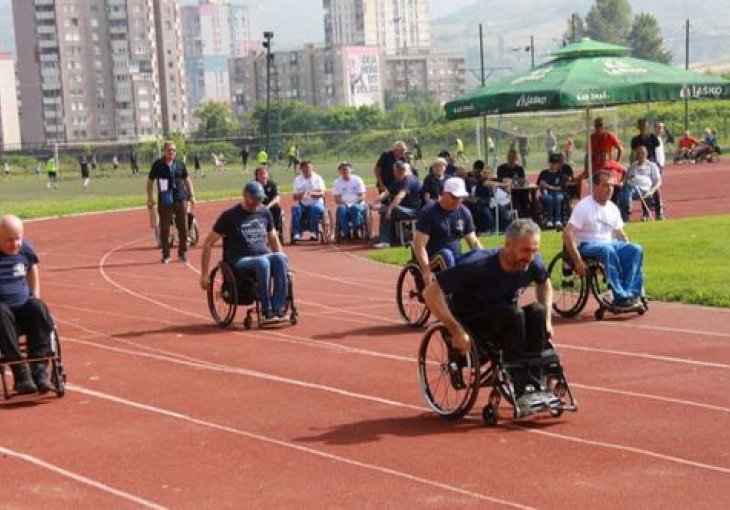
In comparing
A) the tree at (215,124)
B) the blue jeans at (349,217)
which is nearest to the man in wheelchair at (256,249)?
the blue jeans at (349,217)

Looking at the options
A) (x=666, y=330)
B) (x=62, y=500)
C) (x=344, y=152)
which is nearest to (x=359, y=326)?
(x=666, y=330)

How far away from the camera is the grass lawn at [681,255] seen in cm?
1582

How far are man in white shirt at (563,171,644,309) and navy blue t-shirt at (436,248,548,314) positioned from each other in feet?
15.5

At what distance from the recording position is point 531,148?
67.9 metres

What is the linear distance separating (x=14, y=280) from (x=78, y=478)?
10.6ft

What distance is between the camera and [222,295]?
1520 cm

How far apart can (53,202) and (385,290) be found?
30762 millimetres

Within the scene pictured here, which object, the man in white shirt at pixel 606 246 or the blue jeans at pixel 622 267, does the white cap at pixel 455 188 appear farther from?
the blue jeans at pixel 622 267

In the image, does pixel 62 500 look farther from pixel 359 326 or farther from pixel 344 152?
pixel 344 152

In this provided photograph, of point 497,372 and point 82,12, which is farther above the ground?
point 82,12

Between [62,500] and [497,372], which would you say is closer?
[62,500]

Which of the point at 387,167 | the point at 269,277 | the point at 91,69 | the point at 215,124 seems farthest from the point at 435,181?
the point at 91,69

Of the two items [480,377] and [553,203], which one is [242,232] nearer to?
[480,377]

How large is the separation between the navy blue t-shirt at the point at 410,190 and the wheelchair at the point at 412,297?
893 centimetres
